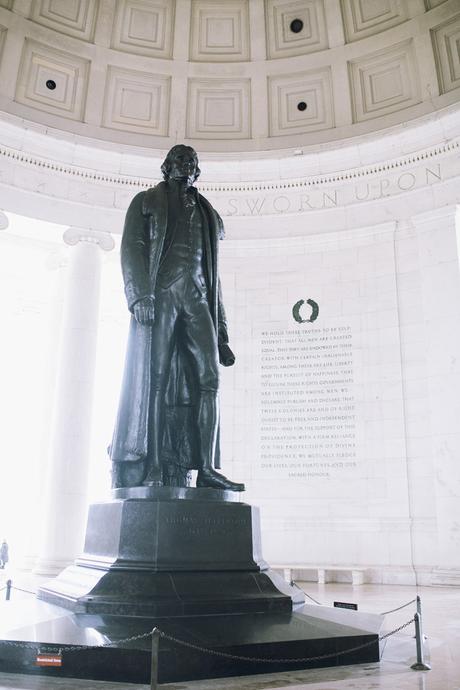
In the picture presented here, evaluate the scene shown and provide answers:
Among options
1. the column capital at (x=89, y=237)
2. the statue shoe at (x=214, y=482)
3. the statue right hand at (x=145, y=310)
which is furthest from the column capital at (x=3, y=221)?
the statue shoe at (x=214, y=482)

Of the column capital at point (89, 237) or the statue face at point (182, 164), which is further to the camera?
the column capital at point (89, 237)

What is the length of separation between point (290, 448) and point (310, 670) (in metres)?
9.78

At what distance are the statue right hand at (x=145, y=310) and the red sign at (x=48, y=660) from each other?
10.1 feet

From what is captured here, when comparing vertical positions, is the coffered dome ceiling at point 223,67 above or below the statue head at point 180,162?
above

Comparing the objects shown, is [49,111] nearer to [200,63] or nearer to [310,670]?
[200,63]

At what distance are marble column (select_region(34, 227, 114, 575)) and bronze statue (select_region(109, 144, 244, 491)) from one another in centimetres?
800

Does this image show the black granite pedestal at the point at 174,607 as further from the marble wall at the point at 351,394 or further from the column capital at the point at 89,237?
the column capital at the point at 89,237

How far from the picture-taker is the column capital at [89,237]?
50.5 feet

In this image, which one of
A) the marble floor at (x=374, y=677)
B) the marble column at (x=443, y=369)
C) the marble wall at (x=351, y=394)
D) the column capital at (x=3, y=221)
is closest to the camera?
the marble floor at (x=374, y=677)

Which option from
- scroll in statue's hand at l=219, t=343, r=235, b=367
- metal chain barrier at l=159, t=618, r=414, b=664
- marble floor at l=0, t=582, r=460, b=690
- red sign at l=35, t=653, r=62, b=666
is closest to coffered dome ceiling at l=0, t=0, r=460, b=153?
scroll in statue's hand at l=219, t=343, r=235, b=367

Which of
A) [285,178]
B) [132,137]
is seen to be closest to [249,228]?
[285,178]

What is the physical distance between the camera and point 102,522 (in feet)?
20.3

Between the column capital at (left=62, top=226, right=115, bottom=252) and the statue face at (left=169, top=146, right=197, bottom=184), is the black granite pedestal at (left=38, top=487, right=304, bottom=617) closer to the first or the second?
the statue face at (left=169, top=146, right=197, bottom=184)

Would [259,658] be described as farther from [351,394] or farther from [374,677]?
[351,394]
